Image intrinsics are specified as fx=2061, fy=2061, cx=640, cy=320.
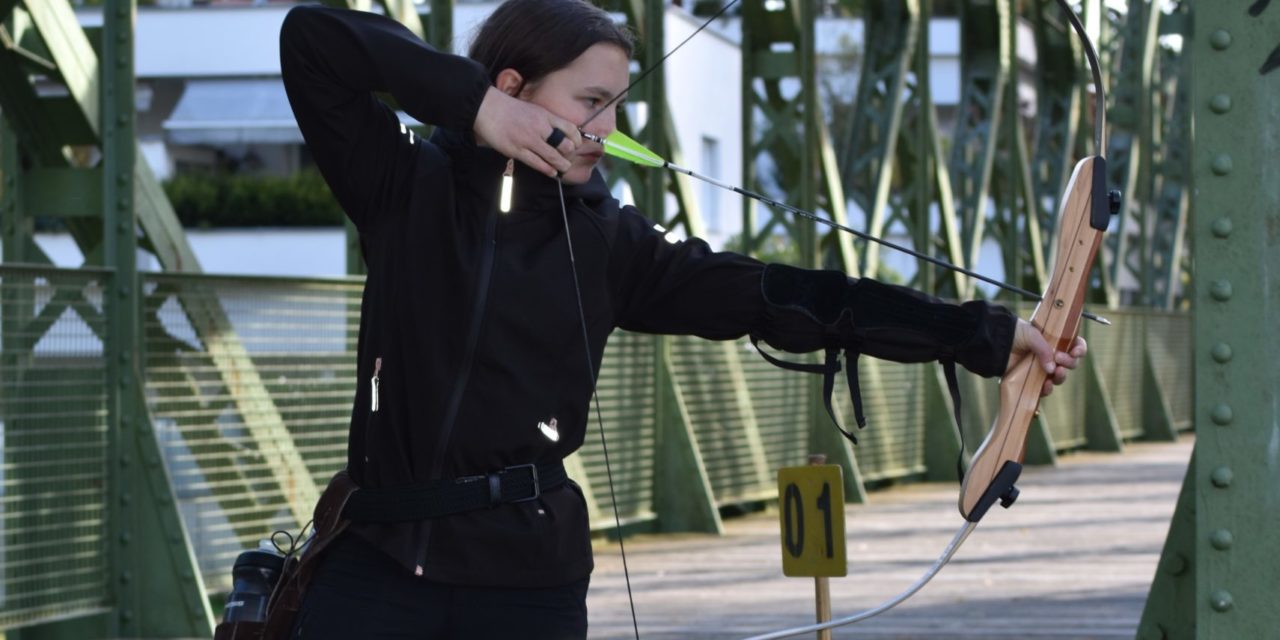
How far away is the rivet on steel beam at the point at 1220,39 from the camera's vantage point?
3.47 metres

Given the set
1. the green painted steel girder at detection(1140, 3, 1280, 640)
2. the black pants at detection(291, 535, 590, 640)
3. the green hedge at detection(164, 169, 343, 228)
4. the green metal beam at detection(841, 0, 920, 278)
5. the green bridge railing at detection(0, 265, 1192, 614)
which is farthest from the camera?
the green hedge at detection(164, 169, 343, 228)

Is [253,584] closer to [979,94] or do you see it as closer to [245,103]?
[979,94]

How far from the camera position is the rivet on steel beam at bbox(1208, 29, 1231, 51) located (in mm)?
3475

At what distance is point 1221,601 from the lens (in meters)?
3.43

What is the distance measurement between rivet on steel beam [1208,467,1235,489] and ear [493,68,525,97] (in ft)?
4.45

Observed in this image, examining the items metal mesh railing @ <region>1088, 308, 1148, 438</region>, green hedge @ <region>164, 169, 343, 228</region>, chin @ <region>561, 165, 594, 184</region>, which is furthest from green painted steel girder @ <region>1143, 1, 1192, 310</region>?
chin @ <region>561, 165, 594, 184</region>

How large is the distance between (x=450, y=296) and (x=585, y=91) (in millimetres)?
367

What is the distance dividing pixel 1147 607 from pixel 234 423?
4880 mm

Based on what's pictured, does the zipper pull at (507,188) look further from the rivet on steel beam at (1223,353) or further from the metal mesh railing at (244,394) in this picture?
the metal mesh railing at (244,394)

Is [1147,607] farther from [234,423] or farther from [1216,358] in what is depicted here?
[234,423]

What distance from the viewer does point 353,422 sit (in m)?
2.90

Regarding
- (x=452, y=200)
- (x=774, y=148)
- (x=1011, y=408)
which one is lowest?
(x=1011, y=408)

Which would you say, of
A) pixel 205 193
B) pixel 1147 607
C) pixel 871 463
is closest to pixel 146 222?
pixel 1147 607

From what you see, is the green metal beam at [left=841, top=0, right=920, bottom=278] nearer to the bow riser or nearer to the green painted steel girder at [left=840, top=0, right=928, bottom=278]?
the green painted steel girder at [left=840, top=0, right=928, bottom=278]
